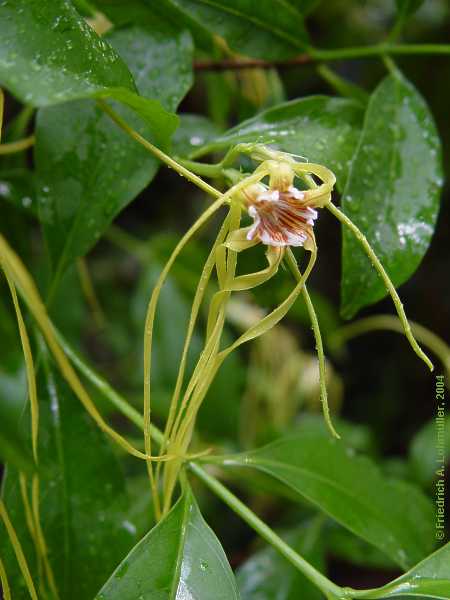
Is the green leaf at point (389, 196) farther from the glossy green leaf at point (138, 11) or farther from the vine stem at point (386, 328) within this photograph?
the vine stem at point (386, 328)

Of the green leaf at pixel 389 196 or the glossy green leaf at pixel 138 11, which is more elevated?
the glossy green leaf at pixel 138 11

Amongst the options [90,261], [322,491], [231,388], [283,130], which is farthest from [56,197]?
[90,261]

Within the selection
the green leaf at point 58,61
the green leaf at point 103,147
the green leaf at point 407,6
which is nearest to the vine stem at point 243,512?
the green leaf at point 103,147

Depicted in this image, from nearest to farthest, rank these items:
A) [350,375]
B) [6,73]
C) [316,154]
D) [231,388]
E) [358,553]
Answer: [6,73]
[316,154]
[358,553]
[231,388]
[350,375]

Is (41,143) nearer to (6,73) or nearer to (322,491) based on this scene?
(6,73)

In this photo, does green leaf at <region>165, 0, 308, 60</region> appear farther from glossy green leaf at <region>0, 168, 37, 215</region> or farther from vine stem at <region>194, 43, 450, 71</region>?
glossy green leaf at <region>0, 168, 37, 215</region>
